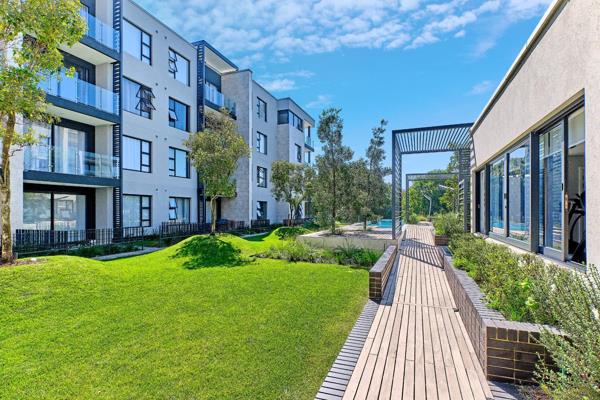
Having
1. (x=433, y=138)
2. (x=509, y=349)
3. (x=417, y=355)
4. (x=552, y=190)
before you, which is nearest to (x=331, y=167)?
(x=433, y=138)

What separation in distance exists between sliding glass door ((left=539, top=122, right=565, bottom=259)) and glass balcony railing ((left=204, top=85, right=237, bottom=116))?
65.2 ft

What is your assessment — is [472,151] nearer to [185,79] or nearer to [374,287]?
[374,287]

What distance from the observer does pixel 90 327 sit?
187 inches

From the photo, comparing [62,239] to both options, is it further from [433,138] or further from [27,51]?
Answer: [433,138]

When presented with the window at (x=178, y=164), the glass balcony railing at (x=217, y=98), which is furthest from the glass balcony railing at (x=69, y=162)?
the glass balcony railing at (x=217, y=98)

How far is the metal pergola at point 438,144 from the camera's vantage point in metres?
11.2

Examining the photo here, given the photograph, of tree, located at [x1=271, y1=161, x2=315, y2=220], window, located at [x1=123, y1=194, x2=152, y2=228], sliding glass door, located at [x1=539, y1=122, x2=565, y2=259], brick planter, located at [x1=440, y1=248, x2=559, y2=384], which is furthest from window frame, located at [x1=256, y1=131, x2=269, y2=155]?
brick planter, located at [x1=440, y1=248, x2=559, y2=384]

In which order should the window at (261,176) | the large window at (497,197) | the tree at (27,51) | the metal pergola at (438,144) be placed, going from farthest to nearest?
the window at (261,176) → the metal pergola at (438,144) → the large window at (497,197) → the tree at (27,51)

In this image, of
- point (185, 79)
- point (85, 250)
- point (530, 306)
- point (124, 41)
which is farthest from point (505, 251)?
point (185, 79)

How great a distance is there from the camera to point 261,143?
1038 inches

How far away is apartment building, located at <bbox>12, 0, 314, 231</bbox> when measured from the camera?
40.6ft

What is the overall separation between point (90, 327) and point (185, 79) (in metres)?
18.3

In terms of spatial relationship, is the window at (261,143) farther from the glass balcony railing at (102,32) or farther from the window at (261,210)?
the glass balcony railing at (102,32)

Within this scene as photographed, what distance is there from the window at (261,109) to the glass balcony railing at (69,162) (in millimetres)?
13491
